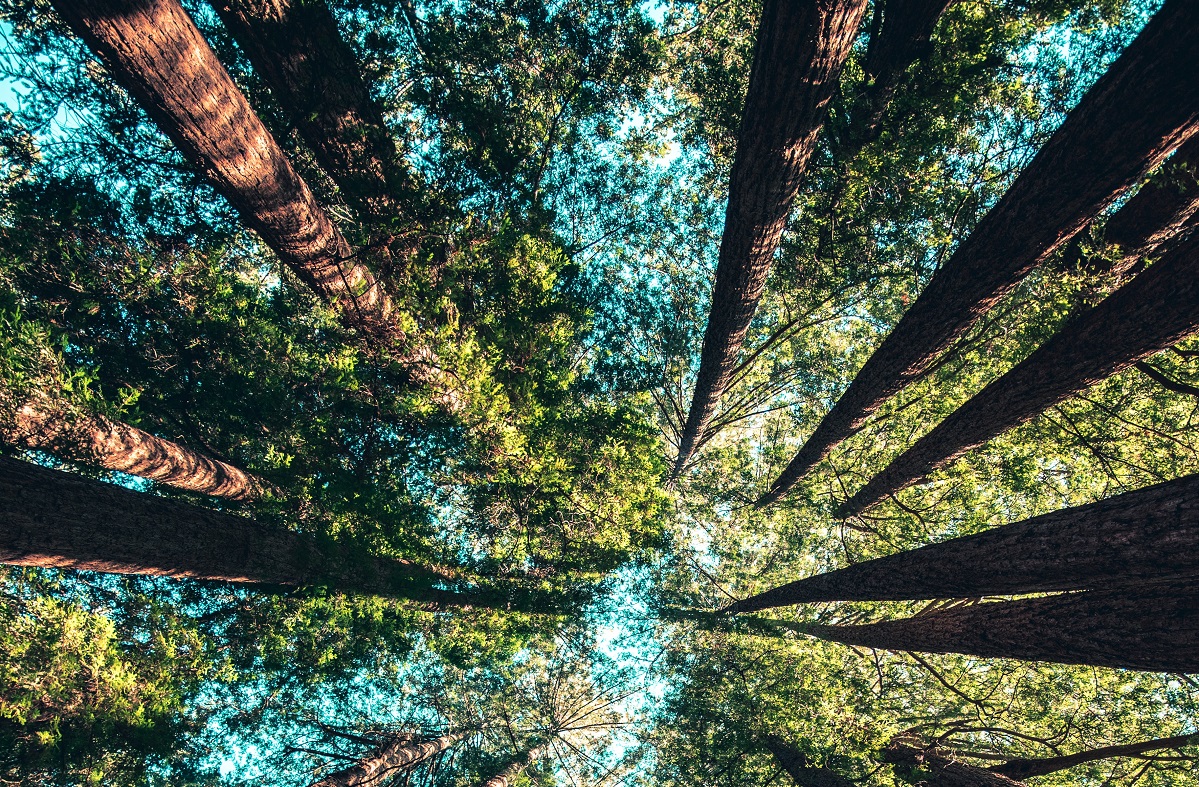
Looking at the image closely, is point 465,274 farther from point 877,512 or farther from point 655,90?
point 877,512

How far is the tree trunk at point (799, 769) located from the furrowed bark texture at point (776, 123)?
417 inches

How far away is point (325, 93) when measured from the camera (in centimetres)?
528

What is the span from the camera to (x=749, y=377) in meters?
12.3

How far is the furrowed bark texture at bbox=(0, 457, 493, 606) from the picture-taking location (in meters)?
4.25

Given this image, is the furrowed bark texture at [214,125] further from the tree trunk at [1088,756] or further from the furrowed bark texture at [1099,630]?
the tree trunk at [1088,756]

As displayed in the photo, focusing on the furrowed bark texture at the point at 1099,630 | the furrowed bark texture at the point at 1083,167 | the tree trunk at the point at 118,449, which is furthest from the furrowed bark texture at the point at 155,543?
the furrowed bark texture at the point at 1083,167

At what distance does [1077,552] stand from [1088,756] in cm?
481

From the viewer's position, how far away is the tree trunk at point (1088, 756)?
524 cm

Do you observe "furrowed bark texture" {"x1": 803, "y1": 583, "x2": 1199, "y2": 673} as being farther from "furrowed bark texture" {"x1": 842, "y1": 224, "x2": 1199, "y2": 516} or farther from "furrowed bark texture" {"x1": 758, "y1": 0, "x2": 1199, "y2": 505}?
"furrowed bark texture" {"x1": 758, "y1": 0, "x2": 1199, "y2": 505}

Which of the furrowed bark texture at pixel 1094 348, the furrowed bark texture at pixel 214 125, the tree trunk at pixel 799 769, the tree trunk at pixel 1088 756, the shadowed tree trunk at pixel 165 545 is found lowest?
the tree trunk at pixel 799 769

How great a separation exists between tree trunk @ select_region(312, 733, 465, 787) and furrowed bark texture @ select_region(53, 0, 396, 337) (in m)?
9.38

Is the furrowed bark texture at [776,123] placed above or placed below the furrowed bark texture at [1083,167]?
above

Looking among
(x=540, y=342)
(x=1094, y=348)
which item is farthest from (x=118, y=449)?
(x=1094, y=348)

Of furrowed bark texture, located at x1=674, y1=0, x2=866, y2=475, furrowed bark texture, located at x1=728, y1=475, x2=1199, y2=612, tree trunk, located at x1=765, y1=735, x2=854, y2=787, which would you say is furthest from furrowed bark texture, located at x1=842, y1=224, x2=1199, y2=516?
tree trunk, located at x1=765, y1=735, x2=854, y2=787
